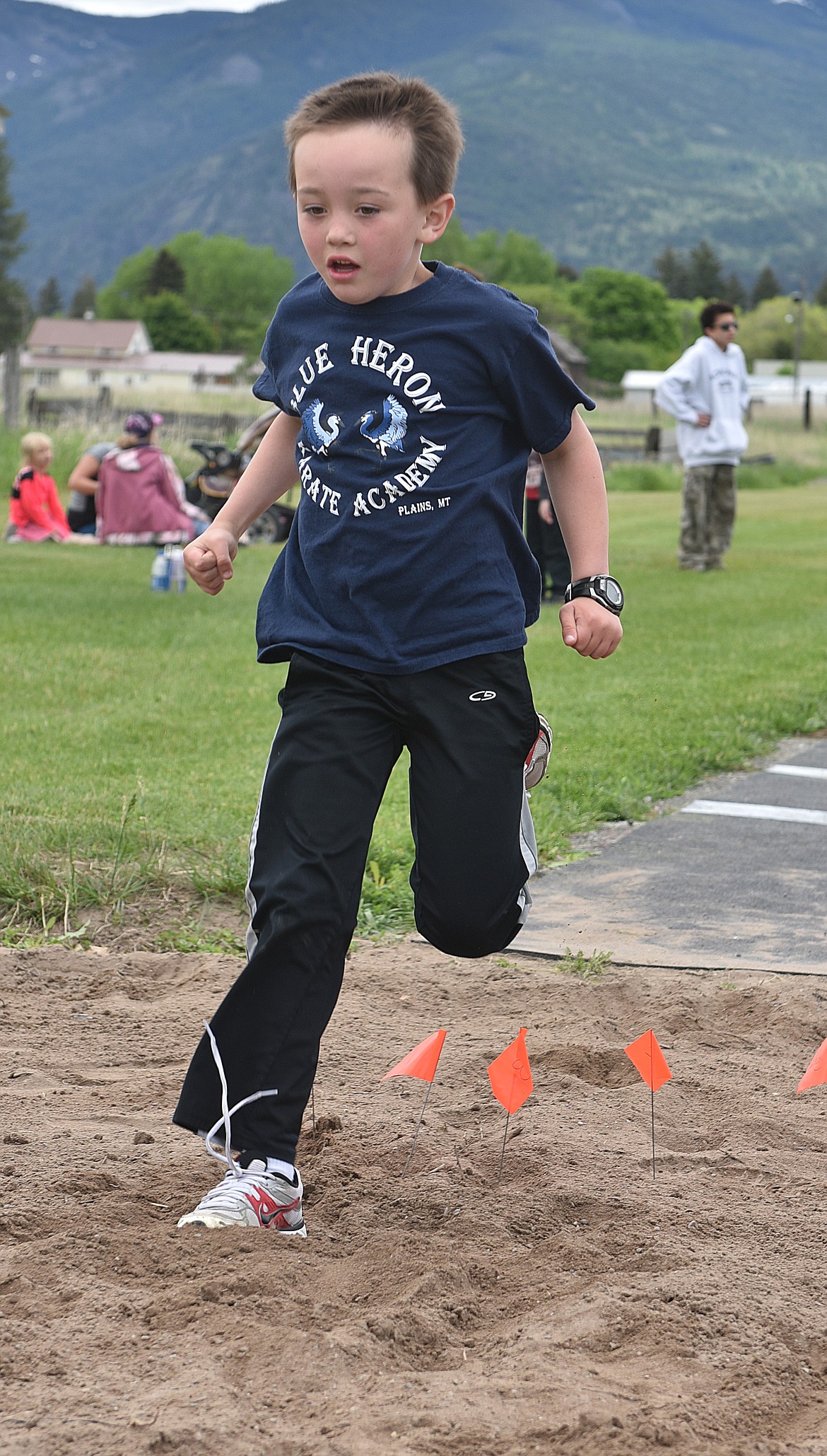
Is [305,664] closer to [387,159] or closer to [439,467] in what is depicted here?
[439,467]

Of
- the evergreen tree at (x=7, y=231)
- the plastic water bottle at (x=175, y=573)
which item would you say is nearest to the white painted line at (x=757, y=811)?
the plastic water bottle at (x=175, y=573)

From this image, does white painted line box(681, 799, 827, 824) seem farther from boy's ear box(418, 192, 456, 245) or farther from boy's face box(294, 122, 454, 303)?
boy's face box(294, 122, 454, 303)

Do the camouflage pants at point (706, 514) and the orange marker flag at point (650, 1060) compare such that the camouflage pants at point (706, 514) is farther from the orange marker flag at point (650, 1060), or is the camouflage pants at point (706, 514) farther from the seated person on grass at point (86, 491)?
the orange marker flag at point (650, 1060)

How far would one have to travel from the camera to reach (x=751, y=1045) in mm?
3469

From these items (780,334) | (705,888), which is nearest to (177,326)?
(780,334)

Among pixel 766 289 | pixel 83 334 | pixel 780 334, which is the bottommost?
pixel 780 334

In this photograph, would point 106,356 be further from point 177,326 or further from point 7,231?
point 7,231

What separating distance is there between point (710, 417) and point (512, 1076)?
1146 centimetres

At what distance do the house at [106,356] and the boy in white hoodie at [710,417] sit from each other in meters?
115

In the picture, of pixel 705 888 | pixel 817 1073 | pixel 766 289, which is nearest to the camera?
pixel 817 1073

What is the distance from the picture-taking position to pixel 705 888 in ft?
15.5

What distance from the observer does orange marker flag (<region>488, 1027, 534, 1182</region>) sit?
8.99 ft

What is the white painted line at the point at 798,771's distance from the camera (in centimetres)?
641

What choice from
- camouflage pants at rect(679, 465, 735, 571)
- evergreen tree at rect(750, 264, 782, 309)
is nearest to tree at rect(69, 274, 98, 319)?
evergreen tree at rect(750, 264, 782, 309)
